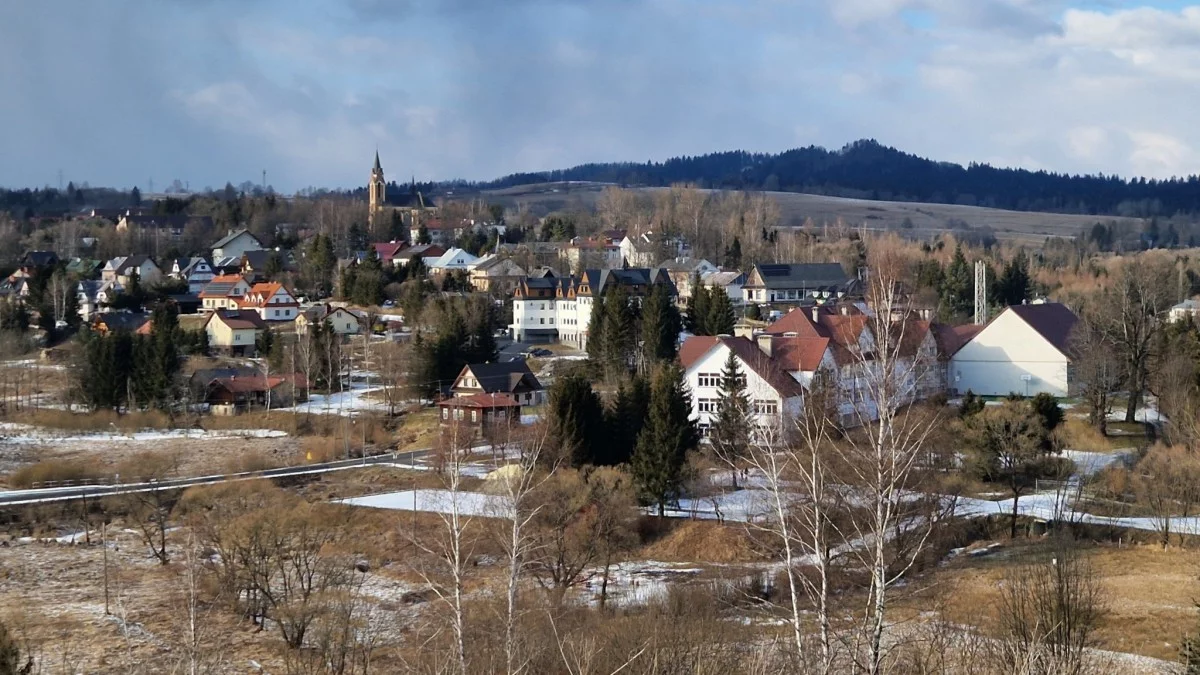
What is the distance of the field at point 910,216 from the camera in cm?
14075

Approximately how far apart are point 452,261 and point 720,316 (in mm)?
27320

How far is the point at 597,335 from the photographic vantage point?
41.2 metres

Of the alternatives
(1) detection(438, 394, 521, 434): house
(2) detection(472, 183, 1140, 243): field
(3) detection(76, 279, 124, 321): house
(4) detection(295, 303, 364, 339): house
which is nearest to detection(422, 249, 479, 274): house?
(4) detection(295, 303, 364, 339): house

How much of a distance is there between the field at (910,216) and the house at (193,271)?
7788 cm

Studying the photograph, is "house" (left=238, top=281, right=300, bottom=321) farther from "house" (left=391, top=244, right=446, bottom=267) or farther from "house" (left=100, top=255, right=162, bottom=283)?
"house" (left=391, top=244, right=446, bottom=267)

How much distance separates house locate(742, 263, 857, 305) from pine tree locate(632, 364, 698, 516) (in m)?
31.7

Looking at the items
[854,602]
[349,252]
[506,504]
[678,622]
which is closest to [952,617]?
[854,602]

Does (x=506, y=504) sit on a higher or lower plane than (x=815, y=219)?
lower

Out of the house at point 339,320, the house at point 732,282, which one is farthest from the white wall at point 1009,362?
the house at point 339,320

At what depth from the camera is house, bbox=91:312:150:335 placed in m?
50.0

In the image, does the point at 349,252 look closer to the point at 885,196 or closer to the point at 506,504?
the point at 506,504

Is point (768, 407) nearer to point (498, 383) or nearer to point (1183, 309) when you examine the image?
point (498, 383)

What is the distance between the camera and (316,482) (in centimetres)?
2928

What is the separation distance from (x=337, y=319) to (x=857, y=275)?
2910cm
